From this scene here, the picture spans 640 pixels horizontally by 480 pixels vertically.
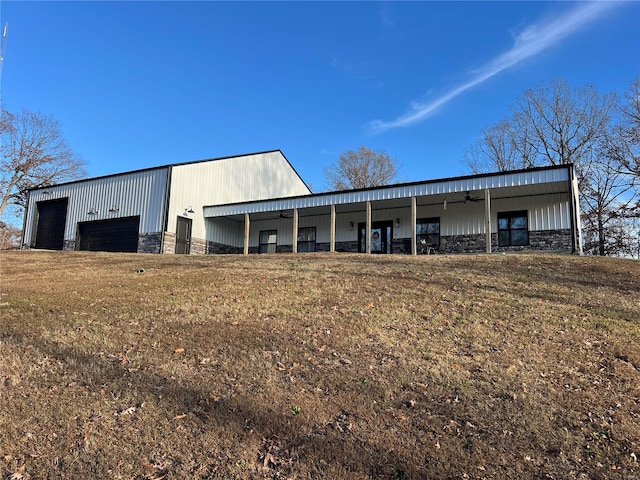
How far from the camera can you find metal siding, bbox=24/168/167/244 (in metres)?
19.7

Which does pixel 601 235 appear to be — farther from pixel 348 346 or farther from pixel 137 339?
pixel 137 339

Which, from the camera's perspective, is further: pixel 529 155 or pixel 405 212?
pixel 529 155

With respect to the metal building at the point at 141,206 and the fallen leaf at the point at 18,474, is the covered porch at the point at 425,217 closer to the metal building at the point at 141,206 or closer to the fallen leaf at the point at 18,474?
the metal building at the point at 141,206

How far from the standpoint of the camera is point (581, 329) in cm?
661

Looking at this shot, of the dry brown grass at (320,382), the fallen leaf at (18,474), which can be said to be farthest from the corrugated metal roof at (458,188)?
the fallen leaf at (18,474)

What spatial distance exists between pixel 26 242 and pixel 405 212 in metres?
19.5

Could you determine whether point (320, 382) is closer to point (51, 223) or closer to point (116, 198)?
point (116, 198)

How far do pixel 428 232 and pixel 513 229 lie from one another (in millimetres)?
3252

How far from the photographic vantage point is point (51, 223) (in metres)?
23.3

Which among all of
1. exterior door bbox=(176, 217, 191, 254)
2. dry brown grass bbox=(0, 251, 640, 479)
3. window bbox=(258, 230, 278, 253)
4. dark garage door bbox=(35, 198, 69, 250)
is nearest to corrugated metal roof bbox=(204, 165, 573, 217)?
window bbox=(258, 230, 278, 253)

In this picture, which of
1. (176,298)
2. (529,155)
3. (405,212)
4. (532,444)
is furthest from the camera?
(529,155)

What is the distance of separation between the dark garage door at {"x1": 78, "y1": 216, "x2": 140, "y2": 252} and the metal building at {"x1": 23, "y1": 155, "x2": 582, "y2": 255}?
0.05m

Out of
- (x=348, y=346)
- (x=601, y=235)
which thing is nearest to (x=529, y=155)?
(x=601, y=235)

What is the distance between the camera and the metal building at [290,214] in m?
16.1
